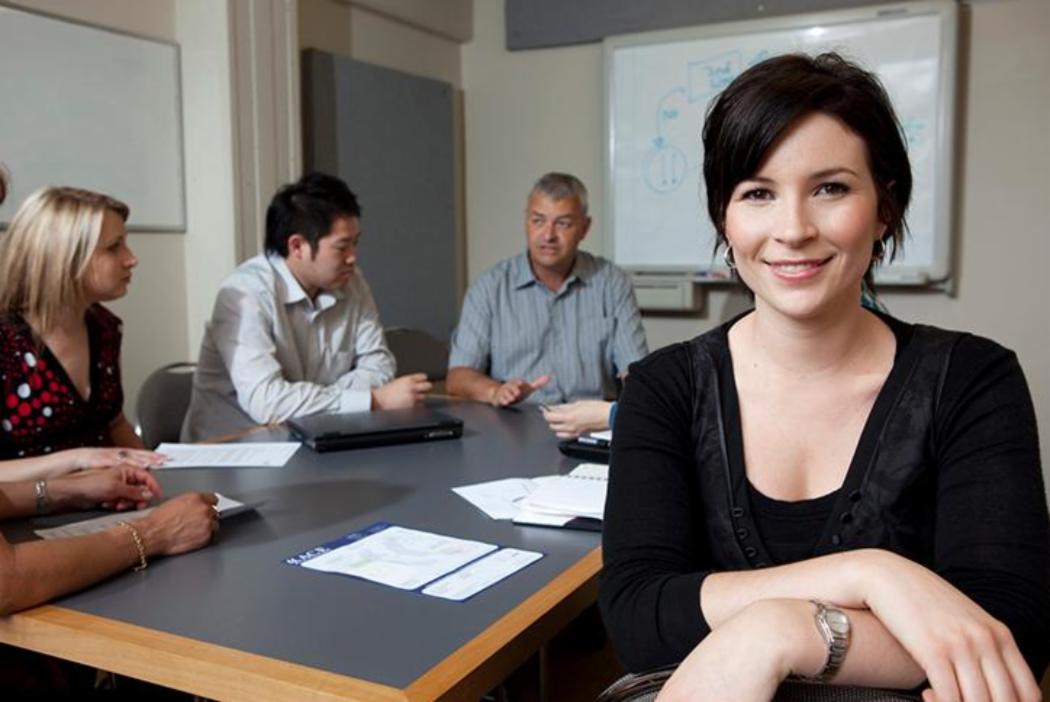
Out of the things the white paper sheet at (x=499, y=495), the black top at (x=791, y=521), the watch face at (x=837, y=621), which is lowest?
the white paper sheet at (x=499, y=495)

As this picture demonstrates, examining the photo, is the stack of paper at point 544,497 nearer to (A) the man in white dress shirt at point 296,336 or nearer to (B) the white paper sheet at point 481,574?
(B) the white paper sheet at point 481,574

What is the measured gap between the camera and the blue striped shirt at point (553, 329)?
3.03 meters

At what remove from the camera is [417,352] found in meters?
3.81

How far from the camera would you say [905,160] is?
104 cm

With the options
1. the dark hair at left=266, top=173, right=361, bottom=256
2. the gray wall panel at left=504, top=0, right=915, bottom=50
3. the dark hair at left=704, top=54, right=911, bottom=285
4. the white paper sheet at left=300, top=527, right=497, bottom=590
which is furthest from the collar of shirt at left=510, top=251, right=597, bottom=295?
the dark hair at left=704, top=54, right=911, bottom=285

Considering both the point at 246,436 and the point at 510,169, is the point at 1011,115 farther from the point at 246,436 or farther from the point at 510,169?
the point at 246,436

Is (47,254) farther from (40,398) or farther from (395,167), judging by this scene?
(395,167)

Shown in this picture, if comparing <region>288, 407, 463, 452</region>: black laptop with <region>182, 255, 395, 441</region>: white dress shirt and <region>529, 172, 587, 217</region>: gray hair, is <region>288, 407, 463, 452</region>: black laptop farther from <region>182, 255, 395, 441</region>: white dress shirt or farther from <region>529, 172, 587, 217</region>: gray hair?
<region>529, 172, 587, 217</region>: gray hair

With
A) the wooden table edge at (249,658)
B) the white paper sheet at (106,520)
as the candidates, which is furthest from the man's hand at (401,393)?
the wooden table edge at (249,658)

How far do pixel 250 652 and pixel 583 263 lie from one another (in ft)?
7.45

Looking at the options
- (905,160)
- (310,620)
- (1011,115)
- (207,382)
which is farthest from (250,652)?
(1011,115)

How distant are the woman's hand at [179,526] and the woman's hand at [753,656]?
762mm

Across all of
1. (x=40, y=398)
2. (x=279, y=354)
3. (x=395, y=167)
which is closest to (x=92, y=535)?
(x=40, y=398)

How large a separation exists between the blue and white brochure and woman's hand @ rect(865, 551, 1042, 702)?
1.68ft
